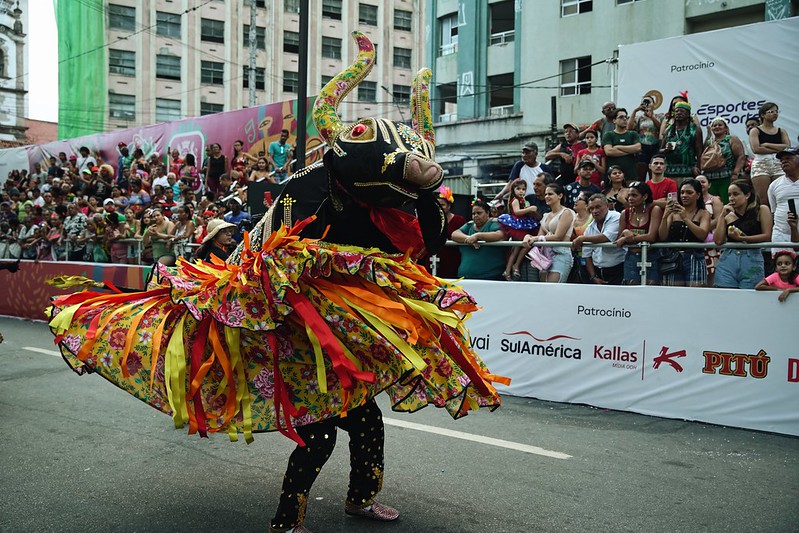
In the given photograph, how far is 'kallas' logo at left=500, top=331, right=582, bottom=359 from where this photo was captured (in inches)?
292

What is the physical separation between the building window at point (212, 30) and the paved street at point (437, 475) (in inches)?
1721

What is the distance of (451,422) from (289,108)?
30.5 feet

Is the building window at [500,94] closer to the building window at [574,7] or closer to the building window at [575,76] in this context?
the building window at [575,76]

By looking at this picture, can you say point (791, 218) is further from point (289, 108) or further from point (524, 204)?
point (289, 108)

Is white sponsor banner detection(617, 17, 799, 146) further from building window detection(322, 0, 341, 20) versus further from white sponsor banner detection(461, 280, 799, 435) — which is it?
building window detection(322, 0, 341, 20)

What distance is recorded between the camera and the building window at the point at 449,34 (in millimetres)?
32688

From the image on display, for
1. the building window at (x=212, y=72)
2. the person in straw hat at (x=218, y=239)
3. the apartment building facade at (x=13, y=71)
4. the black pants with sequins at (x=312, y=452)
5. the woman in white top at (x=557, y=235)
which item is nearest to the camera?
the black pants with sequins at (x=312, y=452)

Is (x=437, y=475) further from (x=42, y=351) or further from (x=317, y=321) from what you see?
(x=42, y=351)

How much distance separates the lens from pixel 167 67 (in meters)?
46.2

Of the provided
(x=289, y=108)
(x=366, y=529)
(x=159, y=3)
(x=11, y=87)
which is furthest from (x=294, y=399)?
(x=11, y=87)

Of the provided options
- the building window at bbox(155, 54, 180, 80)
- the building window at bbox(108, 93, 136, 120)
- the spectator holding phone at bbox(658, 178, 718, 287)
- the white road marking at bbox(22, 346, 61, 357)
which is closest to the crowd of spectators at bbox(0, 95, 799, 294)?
the spectator holding phone at bbox(658, 178, 718, 287)

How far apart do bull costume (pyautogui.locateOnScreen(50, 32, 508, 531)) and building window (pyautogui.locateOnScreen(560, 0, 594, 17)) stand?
25.0m

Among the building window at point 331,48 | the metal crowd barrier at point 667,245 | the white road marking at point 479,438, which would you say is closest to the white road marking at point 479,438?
the white road marking at point 479,438

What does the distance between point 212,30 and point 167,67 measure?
3.69 meters
